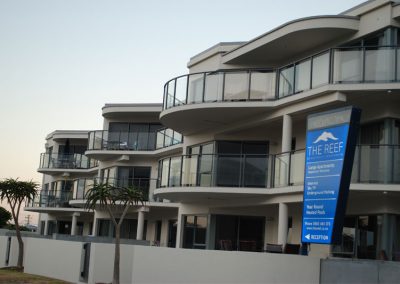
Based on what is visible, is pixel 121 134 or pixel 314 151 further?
pixel 121 134

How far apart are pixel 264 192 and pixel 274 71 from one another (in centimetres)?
458

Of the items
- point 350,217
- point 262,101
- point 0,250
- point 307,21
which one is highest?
point 307,21

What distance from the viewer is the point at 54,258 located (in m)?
30.7

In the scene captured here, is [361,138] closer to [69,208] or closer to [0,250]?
[0,250]

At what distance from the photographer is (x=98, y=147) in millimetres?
43719

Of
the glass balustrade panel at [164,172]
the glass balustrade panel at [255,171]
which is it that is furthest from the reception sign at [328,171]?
the glass balustrade panel at [164,172]

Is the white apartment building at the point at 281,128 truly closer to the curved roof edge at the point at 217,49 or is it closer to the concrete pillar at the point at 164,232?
the curved roof edge at the point at 217,49

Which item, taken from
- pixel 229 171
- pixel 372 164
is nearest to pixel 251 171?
pixel 229 171

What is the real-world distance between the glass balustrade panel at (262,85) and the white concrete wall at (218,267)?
6509mm

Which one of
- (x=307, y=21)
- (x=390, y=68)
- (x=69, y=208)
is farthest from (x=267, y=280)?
(x=69, y=208)

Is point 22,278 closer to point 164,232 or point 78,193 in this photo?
point 164,232

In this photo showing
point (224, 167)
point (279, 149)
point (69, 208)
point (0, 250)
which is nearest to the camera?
point (224, 167)

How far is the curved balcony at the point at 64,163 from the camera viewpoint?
54.1m

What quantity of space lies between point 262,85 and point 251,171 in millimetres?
3302
